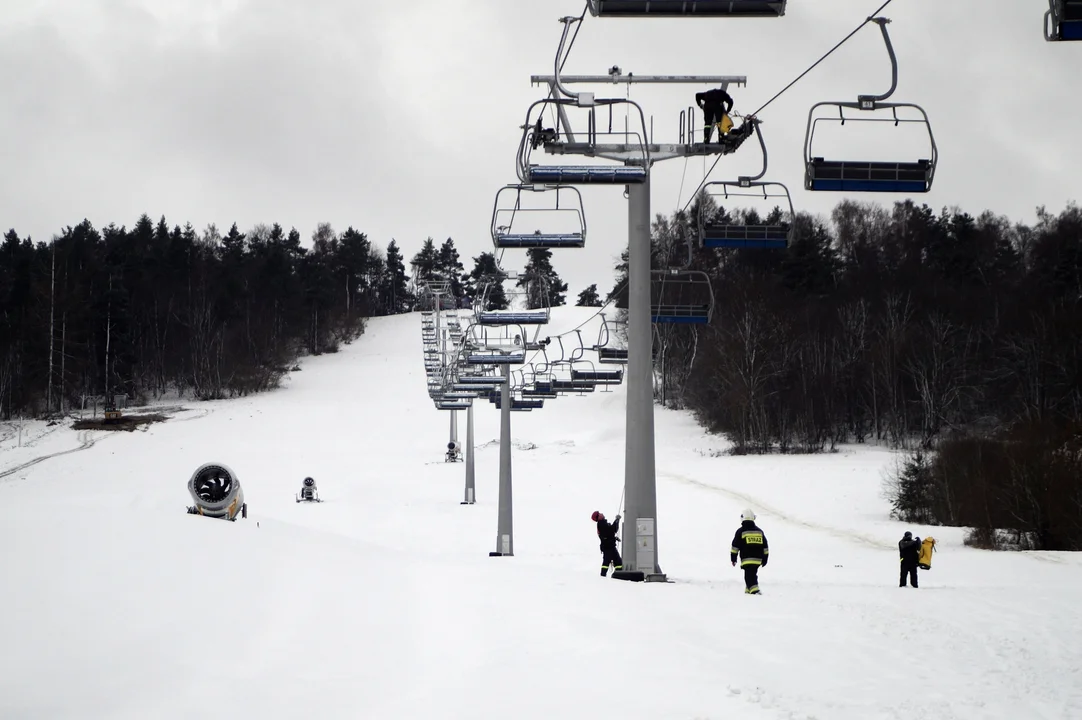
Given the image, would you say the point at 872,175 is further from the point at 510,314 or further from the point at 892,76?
the point at 510,314

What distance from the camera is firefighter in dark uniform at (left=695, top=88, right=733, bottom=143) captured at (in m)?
16.3

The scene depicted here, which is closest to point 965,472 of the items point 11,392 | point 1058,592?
point 1058,592

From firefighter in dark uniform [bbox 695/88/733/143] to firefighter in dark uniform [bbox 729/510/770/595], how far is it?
20.5ft

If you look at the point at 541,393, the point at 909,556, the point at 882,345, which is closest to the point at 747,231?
the point at 909,556

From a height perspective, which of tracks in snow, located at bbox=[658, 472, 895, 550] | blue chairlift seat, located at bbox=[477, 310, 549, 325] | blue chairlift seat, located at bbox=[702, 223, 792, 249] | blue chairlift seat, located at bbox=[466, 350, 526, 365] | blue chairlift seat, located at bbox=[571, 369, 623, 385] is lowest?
tracks in snow, located at bbox=[658, 472, 895, 550]

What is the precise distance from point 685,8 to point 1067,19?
3.26 meters

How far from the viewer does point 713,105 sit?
647 inches

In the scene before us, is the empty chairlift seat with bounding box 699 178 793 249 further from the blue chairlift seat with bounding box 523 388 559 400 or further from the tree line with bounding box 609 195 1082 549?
the tree line with bounding box 609 195 1082 549

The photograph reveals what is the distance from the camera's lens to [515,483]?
54.8m

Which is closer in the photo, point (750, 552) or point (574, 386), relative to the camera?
point (750, 552)

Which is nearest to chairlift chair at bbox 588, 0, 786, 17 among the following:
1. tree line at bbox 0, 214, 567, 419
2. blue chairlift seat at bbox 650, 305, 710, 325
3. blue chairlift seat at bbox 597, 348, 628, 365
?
blue chairlift seat at bbox 650, 305, 710, 325

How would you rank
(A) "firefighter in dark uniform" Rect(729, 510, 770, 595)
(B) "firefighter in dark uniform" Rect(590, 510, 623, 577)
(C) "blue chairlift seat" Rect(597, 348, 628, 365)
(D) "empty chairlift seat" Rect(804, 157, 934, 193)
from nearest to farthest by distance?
1. (D) "empty chairlift seat" Rect(804, 157, 934, 193)
2. (A) "firefighter in dark uniform" Rect(729, 510, 770, 595)
3. (B) "firefighter in dark uniform" Rect(590, 510, 623, 577)
4. (C) "blue chairlift seat" Rect(597, 348, 628, 365)

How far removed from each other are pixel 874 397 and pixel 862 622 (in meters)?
53.5

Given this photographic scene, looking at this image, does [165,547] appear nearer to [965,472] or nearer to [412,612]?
[412,612]
